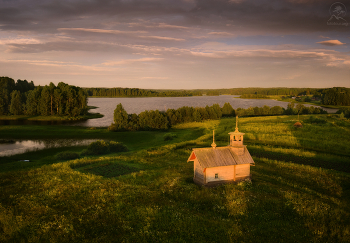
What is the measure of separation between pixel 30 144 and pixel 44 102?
63.1m

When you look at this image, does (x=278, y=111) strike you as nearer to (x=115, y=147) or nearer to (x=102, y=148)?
(x=115, y=147)

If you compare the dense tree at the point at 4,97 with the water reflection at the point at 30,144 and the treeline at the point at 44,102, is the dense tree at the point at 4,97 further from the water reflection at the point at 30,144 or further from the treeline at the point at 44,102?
the water reflection at the point at 30,144

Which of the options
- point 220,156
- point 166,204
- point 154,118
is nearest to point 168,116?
point 154,118

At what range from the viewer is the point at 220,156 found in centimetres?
2461

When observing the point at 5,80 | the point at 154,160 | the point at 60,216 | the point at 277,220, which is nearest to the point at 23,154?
the point at 154,160

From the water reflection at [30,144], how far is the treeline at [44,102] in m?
57.2

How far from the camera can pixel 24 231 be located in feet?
51.6

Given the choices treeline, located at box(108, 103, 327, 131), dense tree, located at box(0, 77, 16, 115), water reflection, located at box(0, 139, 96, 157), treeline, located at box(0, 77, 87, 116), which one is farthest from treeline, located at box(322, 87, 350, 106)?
dense tree, located at box(0, 77, 16, 115)

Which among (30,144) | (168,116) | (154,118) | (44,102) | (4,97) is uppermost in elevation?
(4,97)

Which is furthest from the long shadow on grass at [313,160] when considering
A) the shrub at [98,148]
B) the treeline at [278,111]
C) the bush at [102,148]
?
the treeline at [278,111]

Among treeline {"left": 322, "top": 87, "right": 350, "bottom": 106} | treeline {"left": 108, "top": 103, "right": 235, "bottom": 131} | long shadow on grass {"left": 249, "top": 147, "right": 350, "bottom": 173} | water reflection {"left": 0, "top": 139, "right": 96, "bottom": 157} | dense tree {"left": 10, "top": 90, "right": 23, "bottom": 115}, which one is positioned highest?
treeline {"left": 322, "top": 87, "right": 350, "bottom": 106}

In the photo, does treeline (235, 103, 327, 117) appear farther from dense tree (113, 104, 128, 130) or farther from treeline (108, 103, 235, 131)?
dense tree (113, 104, 128, 130)

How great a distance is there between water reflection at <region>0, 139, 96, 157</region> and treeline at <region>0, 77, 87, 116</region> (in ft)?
188

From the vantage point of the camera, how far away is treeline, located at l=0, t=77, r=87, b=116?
11038 centimetres
